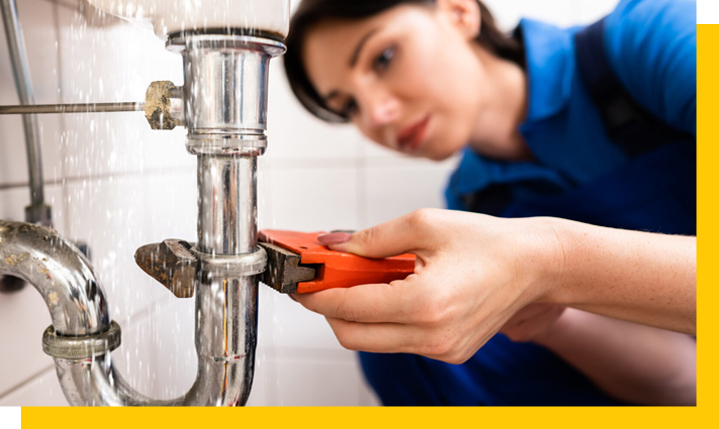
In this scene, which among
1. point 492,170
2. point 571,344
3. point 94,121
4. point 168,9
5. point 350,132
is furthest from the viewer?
point 350,132

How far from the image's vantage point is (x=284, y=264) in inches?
10.4

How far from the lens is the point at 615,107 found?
60cm

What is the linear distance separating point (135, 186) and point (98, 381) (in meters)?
0.23

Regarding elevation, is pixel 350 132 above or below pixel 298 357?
above

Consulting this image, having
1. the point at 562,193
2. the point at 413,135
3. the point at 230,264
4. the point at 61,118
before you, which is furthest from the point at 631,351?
the point at 61,118

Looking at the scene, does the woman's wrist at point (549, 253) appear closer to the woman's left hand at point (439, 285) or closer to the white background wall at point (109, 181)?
the woman's left hand at point (439, 285)

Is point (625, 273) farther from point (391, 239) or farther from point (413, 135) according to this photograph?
point (413, 135)

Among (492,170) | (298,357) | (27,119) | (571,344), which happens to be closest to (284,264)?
(27,119)

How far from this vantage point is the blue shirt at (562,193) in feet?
2.06

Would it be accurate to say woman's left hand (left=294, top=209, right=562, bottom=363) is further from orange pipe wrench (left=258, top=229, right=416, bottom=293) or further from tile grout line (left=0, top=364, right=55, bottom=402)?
tile grout line (left=0, top=364, right=55, bottom=402)

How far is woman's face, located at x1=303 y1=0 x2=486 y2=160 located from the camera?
638 millimetres

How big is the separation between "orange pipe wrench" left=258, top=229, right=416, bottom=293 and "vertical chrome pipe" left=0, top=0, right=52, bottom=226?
167 mm

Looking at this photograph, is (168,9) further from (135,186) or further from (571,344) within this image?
(571,344)

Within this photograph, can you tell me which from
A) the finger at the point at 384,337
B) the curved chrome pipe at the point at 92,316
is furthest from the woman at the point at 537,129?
the curved chrome pipe at the point at 92,316
